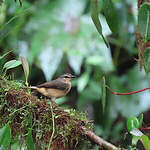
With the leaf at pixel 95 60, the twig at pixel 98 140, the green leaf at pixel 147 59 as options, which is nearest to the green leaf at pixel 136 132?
the twig at pixel 98 140

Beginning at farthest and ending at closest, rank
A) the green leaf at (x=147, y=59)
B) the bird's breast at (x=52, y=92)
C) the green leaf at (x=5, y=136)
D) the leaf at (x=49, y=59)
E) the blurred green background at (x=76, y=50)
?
the blurred green background at (x=76, y=50) → the leaf at (x=49, y=59) → the bird's breast at (x=52, y=92) → the green leaf at (x=147, y=59) → the green leaf at (x=5, y=136)

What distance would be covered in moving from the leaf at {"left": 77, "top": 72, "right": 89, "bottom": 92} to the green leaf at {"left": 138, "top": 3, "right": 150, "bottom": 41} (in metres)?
1.79

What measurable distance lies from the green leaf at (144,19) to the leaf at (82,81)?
70.7 inches

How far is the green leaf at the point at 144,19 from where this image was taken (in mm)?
1179

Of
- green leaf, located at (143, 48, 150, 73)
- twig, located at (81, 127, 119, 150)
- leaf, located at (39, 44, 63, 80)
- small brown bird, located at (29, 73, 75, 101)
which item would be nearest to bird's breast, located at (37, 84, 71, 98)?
small brown bird, located at (29, 73, 75, 101)

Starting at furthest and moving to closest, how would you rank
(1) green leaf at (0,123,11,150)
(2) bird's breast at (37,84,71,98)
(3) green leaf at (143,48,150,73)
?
(2) bird's breast at (37,84,71,98)
(3) green leaf at (143,48,150,73)
(1) green leaf at (0,123,11,150)

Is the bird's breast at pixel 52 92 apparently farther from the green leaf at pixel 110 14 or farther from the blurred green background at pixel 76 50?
the green leaf at pixel 110 14

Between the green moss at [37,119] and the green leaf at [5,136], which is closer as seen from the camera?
the green leaf at [5,136]

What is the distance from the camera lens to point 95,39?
10.1 ft

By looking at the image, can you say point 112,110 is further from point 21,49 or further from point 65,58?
point 21,49

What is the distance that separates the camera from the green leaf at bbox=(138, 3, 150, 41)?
1.18 metres

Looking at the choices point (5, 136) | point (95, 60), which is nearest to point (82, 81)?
point (95, 60)

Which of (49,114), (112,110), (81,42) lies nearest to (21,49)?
(81,42)

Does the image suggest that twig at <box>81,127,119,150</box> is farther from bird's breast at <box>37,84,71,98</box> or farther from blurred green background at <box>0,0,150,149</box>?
blurred green background at <box>0,0,150,149</box>
